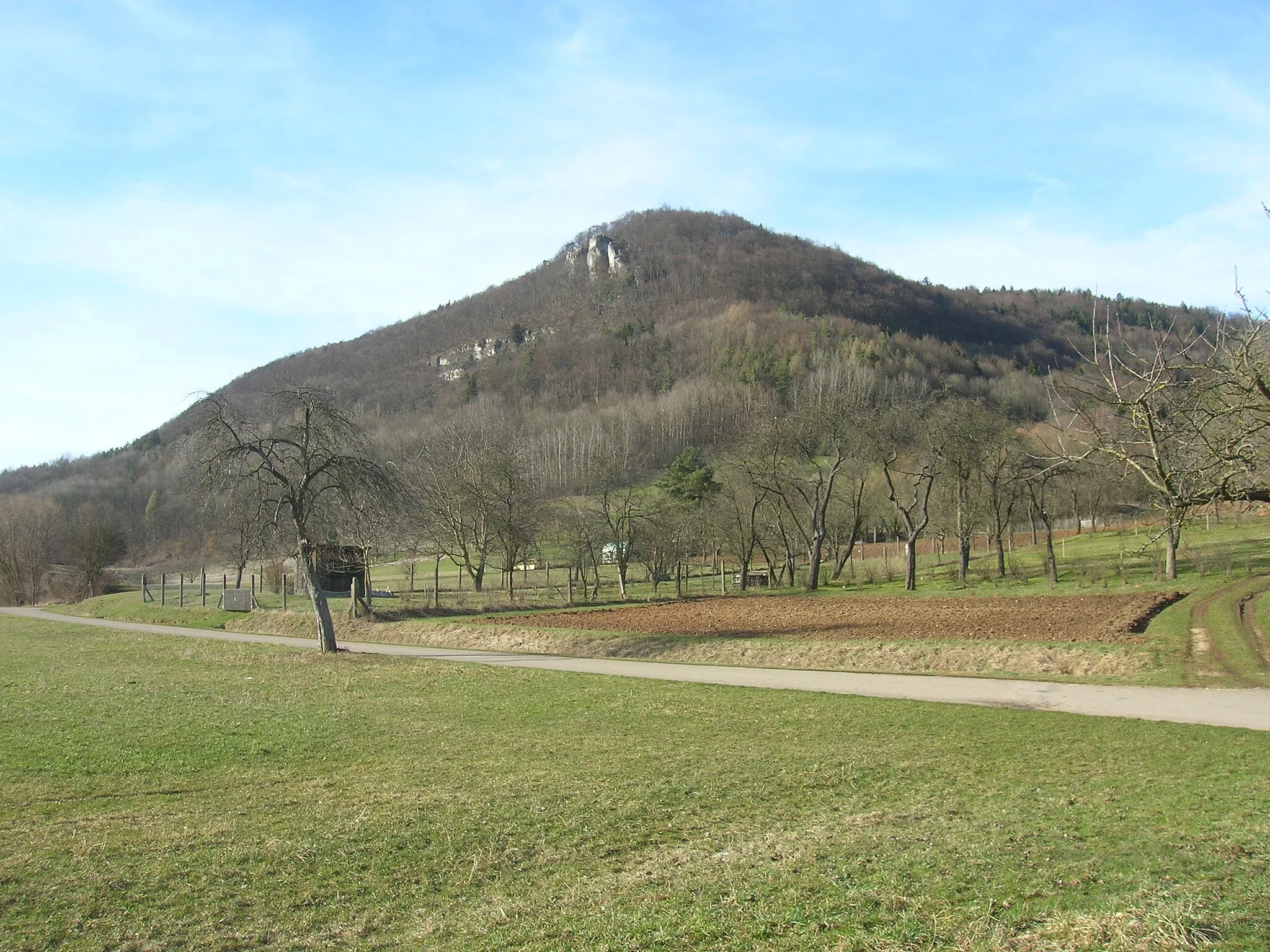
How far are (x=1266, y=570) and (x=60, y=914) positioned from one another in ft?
152

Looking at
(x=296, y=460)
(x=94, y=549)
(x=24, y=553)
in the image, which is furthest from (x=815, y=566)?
(x=24, y=553)

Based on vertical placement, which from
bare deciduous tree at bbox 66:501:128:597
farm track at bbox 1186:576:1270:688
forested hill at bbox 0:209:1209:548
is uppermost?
forested hill at bbox 0:209:1209:548

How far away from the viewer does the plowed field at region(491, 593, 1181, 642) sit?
83.7ft

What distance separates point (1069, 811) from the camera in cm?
896

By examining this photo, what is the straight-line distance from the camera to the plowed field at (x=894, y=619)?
2552 cm

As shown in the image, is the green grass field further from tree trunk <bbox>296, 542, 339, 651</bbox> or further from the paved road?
tree trunk <bbox>296, 542, 339, 651</bbox>

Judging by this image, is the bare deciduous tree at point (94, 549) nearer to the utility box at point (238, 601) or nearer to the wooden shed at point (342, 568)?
the wooden shed at point (342, 568)

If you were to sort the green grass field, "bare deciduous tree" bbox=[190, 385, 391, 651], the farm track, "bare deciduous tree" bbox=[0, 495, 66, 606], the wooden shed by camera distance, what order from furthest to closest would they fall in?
1. "bare deciduous tree" bbox=[0, 495, 66, 606]
2. the wooden shed
3. "bare deciduous tree" bbox=[190, 385, 391, 651]
4. the farm track
5. the green grass field

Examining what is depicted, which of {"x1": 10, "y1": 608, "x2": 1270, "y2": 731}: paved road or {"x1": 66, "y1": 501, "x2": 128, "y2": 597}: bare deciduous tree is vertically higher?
{"x1": 66, "y1": 501, "x2": 128, "y2": 597}: bare deciduous tree

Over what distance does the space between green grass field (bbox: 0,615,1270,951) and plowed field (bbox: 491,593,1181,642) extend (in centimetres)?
1047

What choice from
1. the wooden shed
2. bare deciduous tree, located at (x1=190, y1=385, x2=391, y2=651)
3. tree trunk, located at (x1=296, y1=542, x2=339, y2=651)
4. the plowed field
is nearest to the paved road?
tree trunk, located at (x1=296, y1=542, x2=339, y2=651)

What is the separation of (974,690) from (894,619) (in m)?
12.7

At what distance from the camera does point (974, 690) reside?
18.5m

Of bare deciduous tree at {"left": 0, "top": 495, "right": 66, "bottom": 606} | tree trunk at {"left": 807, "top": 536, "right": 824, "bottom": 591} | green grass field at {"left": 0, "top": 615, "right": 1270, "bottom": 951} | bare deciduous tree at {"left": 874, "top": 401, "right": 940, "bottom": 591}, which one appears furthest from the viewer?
bare deciduous tree at {"left": 0, "top": 495, "right": 66, "bottom": 606}
